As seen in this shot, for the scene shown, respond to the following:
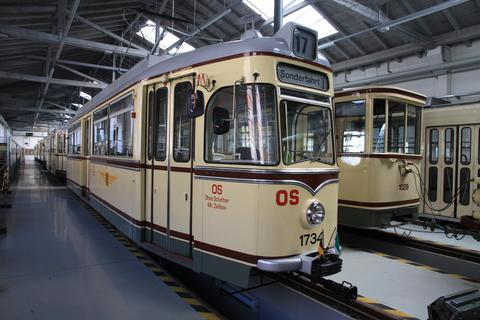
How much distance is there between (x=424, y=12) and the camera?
27.6 feet

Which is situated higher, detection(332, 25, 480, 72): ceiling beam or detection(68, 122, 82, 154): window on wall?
detection(332, 25, 480, 72): ceiling beam

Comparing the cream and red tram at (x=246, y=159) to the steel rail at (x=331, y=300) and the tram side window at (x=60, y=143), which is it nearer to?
the steel rail at (x=331, y=300)

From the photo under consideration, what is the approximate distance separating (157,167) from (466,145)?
6885 millimetres

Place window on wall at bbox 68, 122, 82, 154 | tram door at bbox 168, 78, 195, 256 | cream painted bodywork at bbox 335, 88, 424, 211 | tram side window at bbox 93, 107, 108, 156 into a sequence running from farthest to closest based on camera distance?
window on wall at bbox 68, 122, 82, 154 < tram side window at bbox 93, 107, 108, 156 < cream painted bodywork at bbox 335, 88, 424, 211 < tram door at bbox 168, 78, 195, 256

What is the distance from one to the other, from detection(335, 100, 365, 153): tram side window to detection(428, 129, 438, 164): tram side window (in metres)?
3.14

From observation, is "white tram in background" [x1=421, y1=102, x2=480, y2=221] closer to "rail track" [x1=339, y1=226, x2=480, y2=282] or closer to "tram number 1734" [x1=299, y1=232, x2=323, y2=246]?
"rail track" [x1=339, y1=226, x2=480, y2=282]

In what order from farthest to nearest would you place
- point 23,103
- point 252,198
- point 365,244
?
point 23,103 < point 365,244 < point 252,198

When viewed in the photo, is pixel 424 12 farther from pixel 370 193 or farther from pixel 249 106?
pixel 249 106

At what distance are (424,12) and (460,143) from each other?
3.19m

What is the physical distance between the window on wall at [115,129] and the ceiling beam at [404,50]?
9.10 metres

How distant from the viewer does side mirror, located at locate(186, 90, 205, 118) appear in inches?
147

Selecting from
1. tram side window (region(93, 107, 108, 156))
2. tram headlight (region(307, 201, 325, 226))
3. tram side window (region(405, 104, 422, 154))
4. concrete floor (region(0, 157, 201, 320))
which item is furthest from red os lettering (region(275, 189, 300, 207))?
tram side window (region(93, 107, 108, 156))

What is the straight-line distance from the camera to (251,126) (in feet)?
11.5

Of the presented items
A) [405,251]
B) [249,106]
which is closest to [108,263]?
[249,106]
